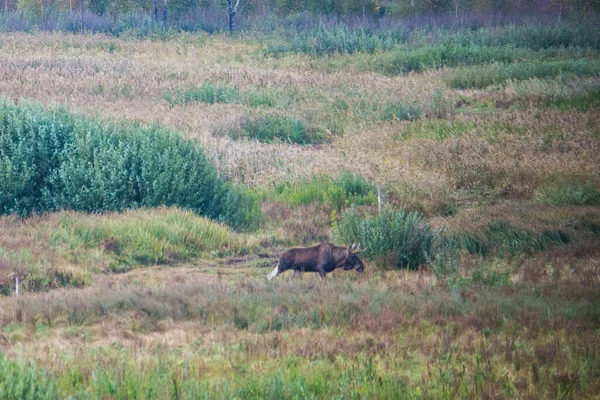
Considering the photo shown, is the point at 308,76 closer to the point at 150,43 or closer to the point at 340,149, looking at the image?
the point at 340,149

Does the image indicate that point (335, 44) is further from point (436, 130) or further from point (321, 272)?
point (321, 272)

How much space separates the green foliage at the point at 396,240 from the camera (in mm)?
12766

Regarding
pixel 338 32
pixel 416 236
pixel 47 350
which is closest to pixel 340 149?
pixel 416 236

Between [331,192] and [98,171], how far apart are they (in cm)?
496

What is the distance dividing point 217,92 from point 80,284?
18.8 metres

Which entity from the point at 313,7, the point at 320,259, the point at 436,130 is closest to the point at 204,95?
the point at 436,130

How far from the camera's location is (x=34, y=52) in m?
40.5

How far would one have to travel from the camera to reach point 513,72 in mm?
33281

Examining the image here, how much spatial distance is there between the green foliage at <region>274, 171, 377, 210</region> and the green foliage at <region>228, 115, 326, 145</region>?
21.8 ft

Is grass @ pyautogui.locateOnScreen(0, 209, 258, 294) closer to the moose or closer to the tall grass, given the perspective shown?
the moose

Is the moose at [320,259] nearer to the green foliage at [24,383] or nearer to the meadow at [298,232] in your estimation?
the meadow at [298,232]

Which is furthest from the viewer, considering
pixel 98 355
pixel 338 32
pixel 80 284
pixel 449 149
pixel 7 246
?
pixel 338 32

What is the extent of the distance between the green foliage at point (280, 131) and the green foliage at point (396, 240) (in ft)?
37.1

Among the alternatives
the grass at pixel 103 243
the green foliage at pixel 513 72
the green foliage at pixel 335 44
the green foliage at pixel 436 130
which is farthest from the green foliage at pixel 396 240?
the green foliage at pixel 335 44
